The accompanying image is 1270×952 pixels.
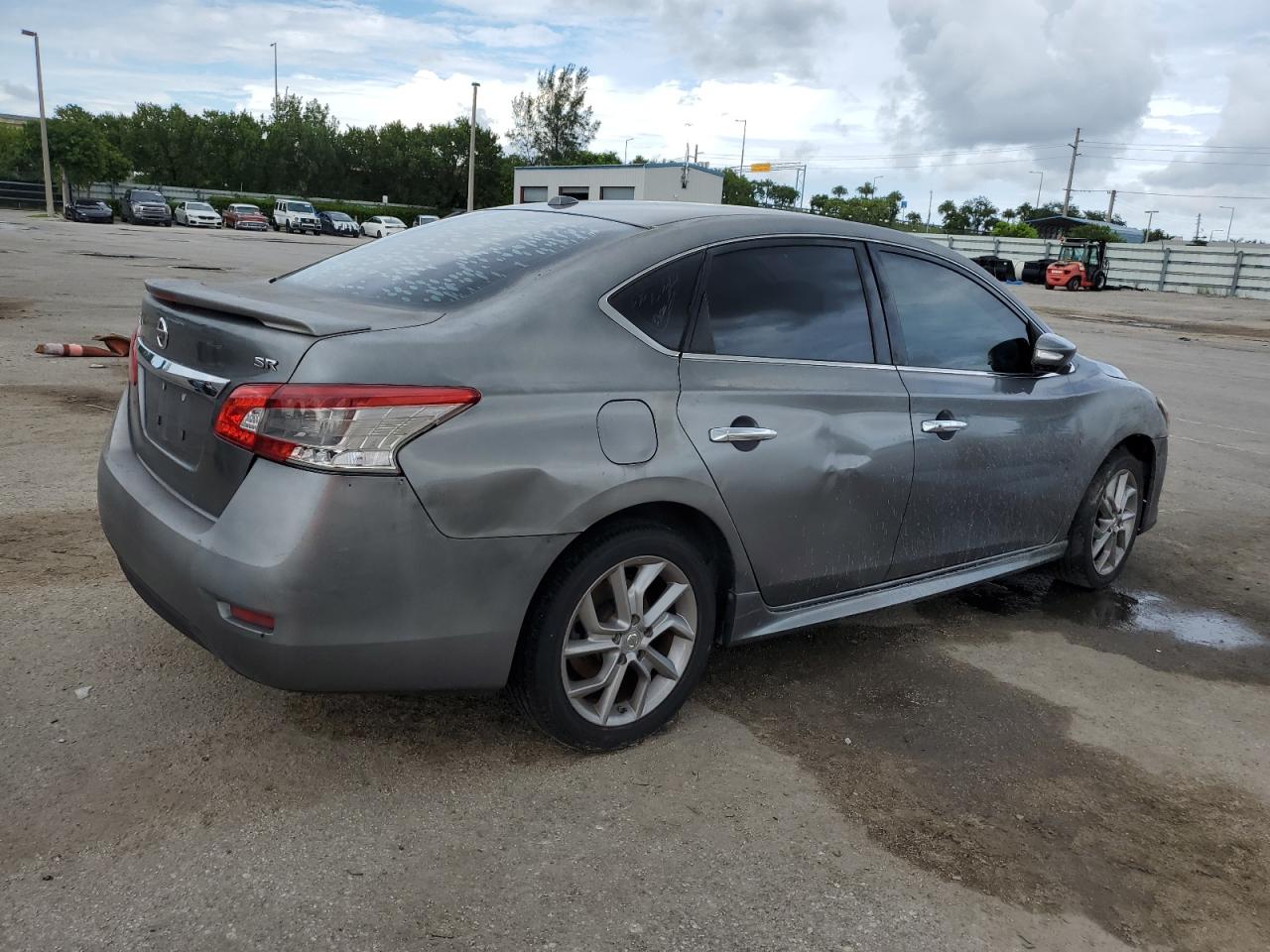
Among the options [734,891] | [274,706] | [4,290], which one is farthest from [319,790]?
[4,290]

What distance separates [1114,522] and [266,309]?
12.8 feet

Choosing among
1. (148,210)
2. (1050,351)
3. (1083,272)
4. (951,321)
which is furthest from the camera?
(148,210)

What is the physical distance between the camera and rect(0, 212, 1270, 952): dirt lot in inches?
95.6

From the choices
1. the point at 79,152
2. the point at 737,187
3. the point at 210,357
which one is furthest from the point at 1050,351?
the point at 737,187

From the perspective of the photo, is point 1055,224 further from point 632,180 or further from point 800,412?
point 800,412

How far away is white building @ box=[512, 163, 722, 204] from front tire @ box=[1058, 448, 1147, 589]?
5271 cm

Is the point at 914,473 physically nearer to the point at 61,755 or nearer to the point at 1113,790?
the point at 1113,790

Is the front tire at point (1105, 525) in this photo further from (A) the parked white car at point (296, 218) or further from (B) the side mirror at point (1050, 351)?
(A) the parked white car at point (296, 218)

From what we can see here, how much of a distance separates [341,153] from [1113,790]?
8411 centimetres

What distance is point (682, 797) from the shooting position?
9.70 ft

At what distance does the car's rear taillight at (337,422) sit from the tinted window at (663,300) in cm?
75

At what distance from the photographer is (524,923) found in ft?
7.84

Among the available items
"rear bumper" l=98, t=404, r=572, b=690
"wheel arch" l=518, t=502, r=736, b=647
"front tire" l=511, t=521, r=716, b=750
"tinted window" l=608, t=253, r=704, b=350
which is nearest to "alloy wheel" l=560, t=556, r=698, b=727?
"front tire" l=511, t=521, r=716, b=750

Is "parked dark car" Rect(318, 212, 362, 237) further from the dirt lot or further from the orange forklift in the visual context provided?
the dirt lot
